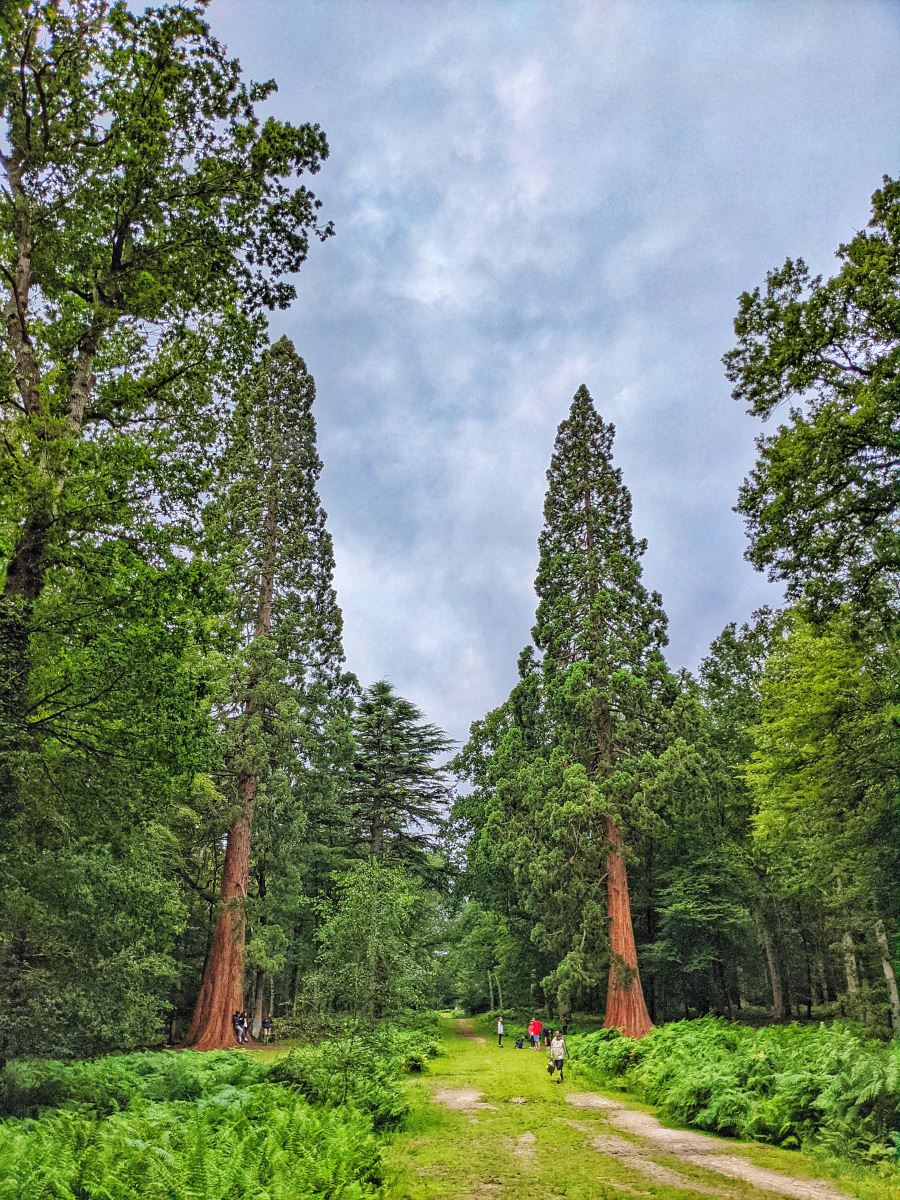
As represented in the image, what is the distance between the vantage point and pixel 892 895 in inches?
578

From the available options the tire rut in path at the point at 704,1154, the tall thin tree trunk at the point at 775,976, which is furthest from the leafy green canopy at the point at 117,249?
the tall thin tree trunk at the point at 775,976

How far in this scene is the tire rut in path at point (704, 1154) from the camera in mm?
5555

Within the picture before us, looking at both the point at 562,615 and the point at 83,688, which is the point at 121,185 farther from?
the point at 562,615

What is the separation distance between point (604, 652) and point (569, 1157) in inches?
590

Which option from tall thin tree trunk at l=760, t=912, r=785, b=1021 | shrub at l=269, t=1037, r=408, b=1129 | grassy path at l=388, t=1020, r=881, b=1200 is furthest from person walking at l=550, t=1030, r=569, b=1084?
tall thin tree trunk at l=760, t=912, r=785, b=1021

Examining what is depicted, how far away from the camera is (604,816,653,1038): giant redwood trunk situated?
687 inches

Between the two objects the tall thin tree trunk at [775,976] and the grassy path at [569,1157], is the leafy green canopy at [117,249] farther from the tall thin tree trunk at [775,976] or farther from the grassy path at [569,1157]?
the tall thin tree trunk at [775,976]

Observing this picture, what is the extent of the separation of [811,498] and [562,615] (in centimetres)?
1220

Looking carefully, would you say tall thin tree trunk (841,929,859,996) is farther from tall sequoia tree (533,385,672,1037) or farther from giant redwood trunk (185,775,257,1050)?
giant redwood trunk (185,775,257,1050)

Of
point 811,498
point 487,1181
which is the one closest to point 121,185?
point 811,498

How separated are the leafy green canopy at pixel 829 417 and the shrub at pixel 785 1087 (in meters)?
6.78

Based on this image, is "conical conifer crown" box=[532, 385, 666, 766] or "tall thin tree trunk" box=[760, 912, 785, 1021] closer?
"conical conifer crown" box=[532, 385, 666, 766]

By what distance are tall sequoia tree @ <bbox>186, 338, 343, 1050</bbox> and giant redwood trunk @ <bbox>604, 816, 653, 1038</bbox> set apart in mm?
10137

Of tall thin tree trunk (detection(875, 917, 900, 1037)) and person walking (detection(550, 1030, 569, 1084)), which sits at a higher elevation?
tall thin tree trunk (detection(875, 917, 900, 1037))
